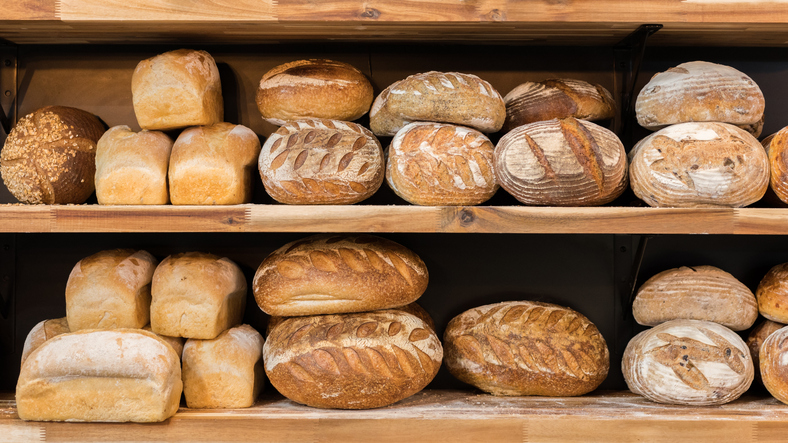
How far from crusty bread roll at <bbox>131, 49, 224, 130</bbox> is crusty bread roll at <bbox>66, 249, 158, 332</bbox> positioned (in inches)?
18.5

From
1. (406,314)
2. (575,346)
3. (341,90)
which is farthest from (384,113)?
(575,346)

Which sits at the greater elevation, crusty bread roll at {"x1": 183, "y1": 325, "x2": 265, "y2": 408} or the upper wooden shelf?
the upper wooden shelf

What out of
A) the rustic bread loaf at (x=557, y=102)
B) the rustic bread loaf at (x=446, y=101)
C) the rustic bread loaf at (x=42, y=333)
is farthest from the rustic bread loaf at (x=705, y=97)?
the rustic bread loaf at (x=42, y=333)

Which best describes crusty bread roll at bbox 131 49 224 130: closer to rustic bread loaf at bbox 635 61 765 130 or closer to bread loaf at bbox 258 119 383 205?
bread loaf at bbox 258 119 383 205

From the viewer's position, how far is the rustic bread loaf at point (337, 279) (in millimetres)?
1609

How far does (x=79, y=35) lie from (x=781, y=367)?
2.45m

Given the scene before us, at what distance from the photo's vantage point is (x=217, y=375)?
5.31ft

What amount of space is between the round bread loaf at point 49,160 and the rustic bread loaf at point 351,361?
2.71ft

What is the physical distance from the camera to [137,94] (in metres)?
1.67

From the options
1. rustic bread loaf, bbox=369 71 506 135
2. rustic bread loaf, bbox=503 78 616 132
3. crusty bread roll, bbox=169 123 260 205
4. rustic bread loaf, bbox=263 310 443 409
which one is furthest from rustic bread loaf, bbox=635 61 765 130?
crusty bread roll, bbox=169 123 260 205

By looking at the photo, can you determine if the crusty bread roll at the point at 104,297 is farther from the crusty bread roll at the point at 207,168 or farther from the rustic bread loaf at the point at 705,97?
the rustic bread loaf at the point at 705,97

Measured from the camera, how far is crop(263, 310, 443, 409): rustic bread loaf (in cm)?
155

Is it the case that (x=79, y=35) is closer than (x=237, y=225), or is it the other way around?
(x=237, y=225)

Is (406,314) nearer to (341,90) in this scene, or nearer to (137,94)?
(341,90)
